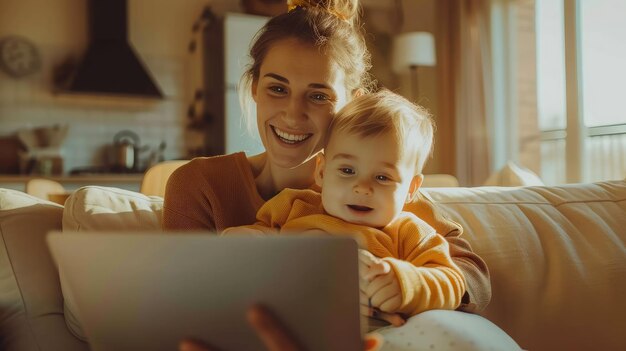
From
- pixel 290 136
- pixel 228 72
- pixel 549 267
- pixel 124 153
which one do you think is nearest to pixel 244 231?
pixel 290 136

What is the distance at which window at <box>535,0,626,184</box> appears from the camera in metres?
3.56

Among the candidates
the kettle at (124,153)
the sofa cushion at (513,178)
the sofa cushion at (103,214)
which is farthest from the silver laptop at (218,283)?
the kettle at (124,153)

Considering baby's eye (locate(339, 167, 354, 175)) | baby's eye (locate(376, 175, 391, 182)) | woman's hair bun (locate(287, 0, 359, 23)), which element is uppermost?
woman's hair bun (locate(287, 0, 359, 23))

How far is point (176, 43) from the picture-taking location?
488 centimetres

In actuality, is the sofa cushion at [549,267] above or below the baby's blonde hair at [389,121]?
below

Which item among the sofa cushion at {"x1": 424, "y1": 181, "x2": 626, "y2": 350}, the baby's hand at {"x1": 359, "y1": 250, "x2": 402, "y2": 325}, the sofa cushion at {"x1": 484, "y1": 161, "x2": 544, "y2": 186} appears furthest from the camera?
the sofa cushion at {"x1": 484, "y1": 161, "x2": 544, "y2": 186}

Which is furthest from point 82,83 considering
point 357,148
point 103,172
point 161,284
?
point 161,284

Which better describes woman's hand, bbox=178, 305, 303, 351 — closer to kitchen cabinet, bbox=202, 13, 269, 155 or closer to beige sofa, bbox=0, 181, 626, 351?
beige sofa, bbox=0, 181, 626, 351

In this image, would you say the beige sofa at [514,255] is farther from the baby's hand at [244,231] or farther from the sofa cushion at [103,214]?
the baby's hand at [244,231]

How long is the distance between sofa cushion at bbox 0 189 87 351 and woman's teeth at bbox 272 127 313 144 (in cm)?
50

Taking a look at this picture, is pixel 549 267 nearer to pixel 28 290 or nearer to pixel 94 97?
pixel 28 290

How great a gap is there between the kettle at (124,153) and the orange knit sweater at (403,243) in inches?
141

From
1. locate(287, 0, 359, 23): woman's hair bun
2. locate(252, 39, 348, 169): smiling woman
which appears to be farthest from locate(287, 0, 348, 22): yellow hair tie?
locate(252, 39, 348, 169): smiling woman

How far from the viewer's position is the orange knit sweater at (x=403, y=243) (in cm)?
89
